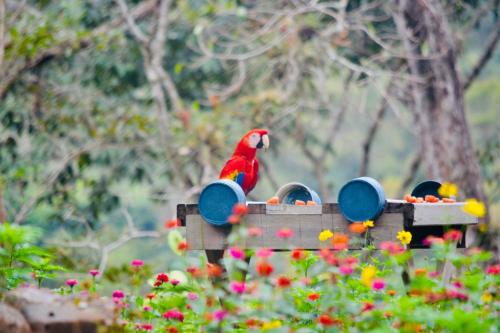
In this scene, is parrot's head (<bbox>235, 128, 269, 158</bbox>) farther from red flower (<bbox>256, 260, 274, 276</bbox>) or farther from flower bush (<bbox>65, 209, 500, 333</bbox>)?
red flower (<bbox>256, 260, 274, 276</bbox>)

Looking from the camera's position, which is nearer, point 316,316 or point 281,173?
point 316,316

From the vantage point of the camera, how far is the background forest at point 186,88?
7.60 meters

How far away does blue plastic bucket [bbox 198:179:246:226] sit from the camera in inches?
135

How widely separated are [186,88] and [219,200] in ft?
25.2

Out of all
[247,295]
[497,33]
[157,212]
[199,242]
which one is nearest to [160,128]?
[497,33]

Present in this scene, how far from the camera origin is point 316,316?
294 centimetres

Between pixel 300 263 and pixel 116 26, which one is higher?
pixel 116 26

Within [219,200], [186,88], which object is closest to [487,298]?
[219,200]

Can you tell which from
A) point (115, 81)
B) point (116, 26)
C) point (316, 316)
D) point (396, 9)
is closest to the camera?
point (316, 316)

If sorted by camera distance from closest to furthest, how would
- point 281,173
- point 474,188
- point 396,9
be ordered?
point 474,188, point 396,9, point 281,173

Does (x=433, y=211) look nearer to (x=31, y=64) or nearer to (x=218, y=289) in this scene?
(x=218, y=289)

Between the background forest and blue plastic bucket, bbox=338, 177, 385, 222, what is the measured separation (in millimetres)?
3736

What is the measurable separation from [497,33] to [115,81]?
504 centimetres

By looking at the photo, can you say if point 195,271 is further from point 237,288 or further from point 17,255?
point 17,255
